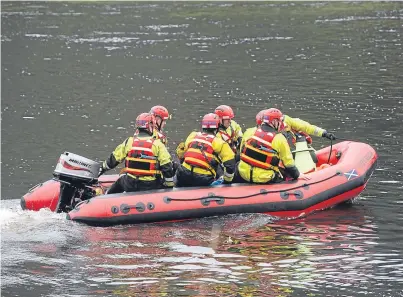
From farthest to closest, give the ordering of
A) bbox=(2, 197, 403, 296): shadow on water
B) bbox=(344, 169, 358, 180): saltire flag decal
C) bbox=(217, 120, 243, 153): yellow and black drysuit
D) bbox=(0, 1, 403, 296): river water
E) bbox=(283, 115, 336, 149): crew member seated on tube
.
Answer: bbox=(283, 115, 336, 149): crew member seated on tube, bbox=(217, 120, 243, 153): yellow and black drysuit, bbox=(344, 169, 358, 180): saltire flag decal, bbox=(0, 1, 403, 296): river water, bbox=(2, 197, 403, 296): shadow on water

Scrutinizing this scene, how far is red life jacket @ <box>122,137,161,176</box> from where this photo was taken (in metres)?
14.5

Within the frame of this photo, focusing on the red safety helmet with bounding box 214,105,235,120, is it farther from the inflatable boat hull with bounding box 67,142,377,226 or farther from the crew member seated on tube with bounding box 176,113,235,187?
the inflatable boat hull with bounding box 67,142,377,226

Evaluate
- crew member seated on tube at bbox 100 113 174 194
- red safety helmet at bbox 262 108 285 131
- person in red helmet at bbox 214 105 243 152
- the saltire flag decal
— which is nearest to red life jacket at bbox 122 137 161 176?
crew member seated on tube at bbox 100 113 174 194

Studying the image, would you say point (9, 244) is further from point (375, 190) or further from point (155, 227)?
point (375, 190)

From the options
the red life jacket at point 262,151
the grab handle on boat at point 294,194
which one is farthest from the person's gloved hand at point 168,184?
the grab handle on boat at point 294,194

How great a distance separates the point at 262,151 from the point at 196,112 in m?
10.7

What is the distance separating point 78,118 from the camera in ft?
83.2

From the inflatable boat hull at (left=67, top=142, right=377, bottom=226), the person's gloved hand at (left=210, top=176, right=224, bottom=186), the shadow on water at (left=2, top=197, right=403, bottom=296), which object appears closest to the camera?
the shadow on water at (left=2, top=197, right=403, bottom=296)

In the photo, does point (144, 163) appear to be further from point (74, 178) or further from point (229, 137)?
point (229, 137)

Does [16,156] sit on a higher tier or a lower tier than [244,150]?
lower

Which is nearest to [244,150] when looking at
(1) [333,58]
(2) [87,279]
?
(2) [87,279]

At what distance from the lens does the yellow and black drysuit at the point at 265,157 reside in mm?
14883

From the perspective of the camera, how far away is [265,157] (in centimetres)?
1495

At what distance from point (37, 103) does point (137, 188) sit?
1398 cm
